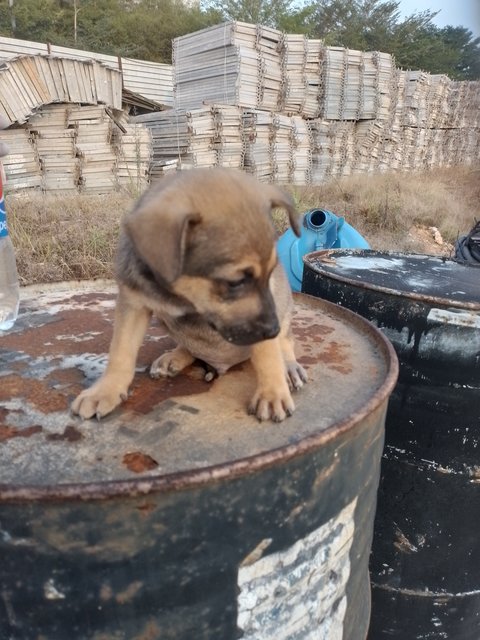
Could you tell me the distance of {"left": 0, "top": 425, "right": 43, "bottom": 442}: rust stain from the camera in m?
1.36

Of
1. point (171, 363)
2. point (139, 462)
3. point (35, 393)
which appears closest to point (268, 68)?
point (171, 363)

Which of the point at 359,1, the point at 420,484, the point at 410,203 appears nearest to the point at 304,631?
the point at 420,484

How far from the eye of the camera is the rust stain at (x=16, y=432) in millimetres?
1356

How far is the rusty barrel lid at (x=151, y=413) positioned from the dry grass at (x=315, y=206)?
11.2 ft

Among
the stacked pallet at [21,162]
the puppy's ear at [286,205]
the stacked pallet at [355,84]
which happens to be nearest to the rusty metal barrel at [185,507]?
the puppy's ear at [286,205]

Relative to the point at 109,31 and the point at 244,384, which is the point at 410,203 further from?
the point at 109,31

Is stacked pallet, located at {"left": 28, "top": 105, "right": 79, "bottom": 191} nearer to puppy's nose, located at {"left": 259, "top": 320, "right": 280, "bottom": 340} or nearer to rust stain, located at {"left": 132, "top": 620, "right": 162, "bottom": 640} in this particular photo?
puppy's nose, located at {"left": 259, "top": 320, "right": 280, "bottom": 340}

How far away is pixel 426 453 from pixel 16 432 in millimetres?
1871

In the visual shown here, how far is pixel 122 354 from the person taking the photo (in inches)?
66.2

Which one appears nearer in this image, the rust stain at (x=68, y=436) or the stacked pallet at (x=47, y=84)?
the rust stain at (x=68, y=436)

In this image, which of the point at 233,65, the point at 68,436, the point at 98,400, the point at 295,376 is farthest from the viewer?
the point at 233,65

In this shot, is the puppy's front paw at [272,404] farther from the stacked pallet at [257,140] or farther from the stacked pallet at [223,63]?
the stacked pallet at [223,63]

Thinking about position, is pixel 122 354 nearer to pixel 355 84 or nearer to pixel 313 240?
pixel 313 240

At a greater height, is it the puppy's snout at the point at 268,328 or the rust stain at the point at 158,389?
the puppy's snout at the point at 268,328
